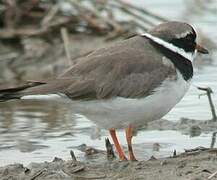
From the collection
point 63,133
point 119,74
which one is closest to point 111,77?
point 119,74

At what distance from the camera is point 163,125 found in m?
7.74

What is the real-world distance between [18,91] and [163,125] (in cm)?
198

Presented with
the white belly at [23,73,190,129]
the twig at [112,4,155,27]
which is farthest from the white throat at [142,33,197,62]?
the twig at [112,4,155,27]

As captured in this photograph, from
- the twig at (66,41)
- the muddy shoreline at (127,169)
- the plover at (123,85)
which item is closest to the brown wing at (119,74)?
the plover at (123,85)

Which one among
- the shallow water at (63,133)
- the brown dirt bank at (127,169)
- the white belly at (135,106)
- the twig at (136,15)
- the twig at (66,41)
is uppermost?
the twig at (136,15)

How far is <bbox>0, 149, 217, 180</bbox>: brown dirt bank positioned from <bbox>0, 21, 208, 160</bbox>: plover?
0.37 metres

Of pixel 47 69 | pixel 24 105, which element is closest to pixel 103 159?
pixel 24 105

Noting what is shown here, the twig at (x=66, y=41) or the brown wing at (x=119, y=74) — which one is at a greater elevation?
the twig at (x=66, y=41)

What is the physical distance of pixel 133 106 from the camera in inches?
245

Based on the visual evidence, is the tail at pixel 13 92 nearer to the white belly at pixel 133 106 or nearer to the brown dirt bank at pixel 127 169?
the white belly at pixel 133 106

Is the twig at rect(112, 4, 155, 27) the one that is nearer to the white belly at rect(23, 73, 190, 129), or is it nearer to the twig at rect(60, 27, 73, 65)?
the twig at rect(60, 27, 73, 65)

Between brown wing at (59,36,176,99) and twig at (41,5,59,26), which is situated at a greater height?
twig at (41,5,59,26)

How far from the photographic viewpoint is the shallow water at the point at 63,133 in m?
7.09

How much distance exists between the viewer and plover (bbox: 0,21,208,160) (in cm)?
623
